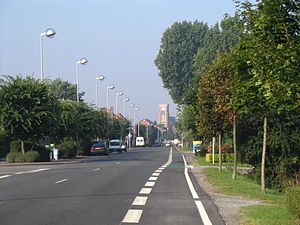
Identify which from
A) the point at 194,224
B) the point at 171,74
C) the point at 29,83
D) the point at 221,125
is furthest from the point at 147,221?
the point at 171,74

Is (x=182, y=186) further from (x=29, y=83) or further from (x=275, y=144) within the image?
(x=29, y=83)

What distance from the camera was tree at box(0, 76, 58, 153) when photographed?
40.1 metres

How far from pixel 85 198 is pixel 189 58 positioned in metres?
73.1

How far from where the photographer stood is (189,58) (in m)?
87.2

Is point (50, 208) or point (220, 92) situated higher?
point (220, 92)

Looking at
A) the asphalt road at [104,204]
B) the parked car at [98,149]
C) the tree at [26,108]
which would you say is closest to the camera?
the asphalt road at [104,204]

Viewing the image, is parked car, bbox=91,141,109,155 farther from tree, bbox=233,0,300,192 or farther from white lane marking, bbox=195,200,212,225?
tree, bbox=233,0,300,192

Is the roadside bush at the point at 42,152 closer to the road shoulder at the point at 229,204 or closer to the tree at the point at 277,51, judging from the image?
the road shoulder at the point at 229,204

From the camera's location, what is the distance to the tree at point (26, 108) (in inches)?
1580

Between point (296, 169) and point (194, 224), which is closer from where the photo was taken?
point (194, 224)

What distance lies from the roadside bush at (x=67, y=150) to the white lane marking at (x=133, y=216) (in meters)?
40.6

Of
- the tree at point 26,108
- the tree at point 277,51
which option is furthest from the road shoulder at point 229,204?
the tree at point 26,108

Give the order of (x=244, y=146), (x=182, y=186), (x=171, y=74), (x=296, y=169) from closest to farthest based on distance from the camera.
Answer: (x=182, y=186), (x=296, y=169), (x=244, y=146), (x=171, y=74)

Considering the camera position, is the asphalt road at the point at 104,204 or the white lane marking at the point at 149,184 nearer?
the asphalt road at the point at 104,204
